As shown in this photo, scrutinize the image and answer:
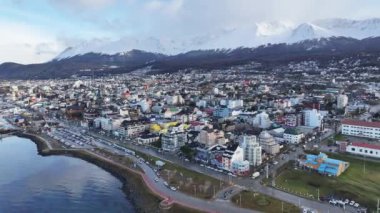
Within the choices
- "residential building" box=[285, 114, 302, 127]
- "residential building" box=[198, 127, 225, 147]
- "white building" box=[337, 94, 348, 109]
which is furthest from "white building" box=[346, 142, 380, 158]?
"white building" box=[337, 94, 348, 109]

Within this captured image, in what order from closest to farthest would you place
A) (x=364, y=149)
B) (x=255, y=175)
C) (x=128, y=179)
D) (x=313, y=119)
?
(x=255, y=175) < (x=128, y=179) < (x=364, y=149) < (x=313, y=119)

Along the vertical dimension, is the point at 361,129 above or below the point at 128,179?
above

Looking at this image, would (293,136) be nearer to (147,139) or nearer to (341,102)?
(147,139)

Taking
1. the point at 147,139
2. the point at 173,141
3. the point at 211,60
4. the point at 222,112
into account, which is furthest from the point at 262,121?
the point at 211,60

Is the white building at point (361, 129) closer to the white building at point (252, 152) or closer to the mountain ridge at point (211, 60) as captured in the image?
the white building at point (252, 152)

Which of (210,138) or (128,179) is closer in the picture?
(128,179)

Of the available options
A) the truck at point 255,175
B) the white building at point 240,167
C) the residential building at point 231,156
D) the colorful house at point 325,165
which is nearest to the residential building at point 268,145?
the residential building at point 231,156

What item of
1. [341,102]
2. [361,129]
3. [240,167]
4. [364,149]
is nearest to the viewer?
[240,167]
